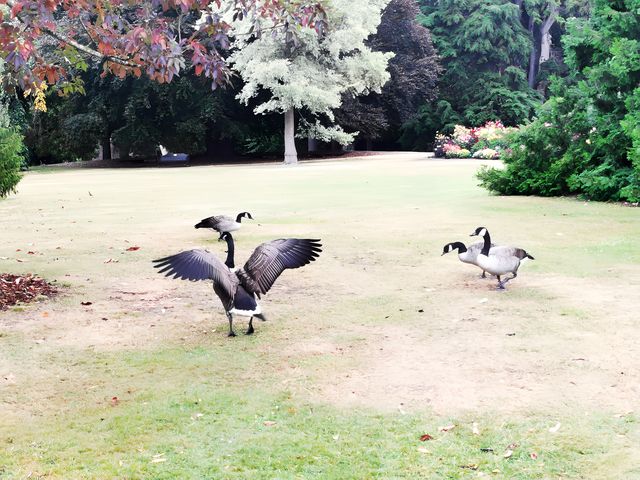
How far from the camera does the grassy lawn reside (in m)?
3.98

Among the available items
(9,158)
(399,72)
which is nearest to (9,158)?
(9,158)

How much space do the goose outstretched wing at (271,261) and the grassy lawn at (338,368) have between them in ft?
1.82

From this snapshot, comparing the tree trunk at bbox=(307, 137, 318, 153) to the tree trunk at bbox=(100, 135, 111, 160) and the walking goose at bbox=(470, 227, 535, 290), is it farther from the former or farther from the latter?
the walking goose at bbox=(470, 227, 535, 290)

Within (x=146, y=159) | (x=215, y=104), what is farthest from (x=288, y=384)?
(x=146, y=159)

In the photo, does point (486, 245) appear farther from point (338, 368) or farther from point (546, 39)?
point (546, 39)

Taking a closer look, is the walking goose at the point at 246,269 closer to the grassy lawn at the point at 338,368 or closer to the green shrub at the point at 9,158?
the grassy lawn at the point at 338,368

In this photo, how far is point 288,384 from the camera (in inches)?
201

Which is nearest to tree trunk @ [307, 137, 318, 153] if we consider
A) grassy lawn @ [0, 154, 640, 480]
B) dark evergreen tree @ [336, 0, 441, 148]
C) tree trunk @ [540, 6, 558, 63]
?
dark evergreen tree @ [336, 0, 441, 148]

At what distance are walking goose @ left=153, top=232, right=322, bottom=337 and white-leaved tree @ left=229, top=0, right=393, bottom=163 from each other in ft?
90.6

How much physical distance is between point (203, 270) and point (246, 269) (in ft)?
1.26

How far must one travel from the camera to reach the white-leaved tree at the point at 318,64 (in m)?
33.1

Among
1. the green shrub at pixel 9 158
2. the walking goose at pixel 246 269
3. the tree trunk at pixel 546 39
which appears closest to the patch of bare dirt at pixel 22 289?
the walking goose at pixel 246 269

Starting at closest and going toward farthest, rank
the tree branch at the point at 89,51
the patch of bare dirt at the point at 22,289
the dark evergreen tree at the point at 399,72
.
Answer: the tree branch at the point at 89,51 < the patch of bare dirt at the point at 22,289 < the dark evergreen tree at the point at 399,72

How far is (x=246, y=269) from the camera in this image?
582 cm
